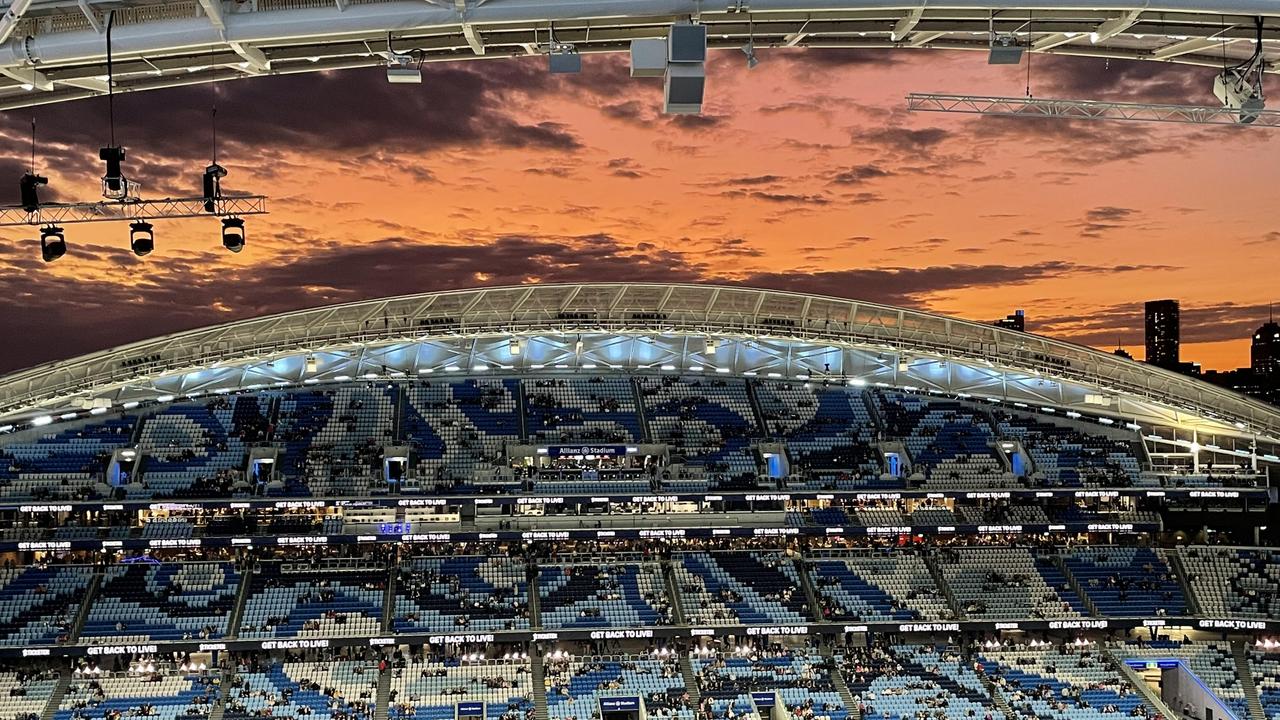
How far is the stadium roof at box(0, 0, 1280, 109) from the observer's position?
44.4ft

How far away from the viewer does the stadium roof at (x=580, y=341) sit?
5047cm

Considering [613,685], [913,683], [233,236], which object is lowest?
[233,236]

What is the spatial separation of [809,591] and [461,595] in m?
15.6

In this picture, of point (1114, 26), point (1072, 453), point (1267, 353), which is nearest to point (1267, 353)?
point (1267, 353)

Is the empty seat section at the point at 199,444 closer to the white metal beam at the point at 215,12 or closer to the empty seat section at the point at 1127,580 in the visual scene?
the empty seat section at the point at 1127,580

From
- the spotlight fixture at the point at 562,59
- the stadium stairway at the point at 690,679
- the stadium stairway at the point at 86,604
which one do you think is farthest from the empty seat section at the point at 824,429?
the spotlight fixture at the point at 562,59

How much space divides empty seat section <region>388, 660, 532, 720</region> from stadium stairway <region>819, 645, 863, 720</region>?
12.4 meters

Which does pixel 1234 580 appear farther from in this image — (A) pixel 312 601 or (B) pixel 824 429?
(A) pixel 312 601

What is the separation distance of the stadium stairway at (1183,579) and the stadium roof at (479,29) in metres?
43.2

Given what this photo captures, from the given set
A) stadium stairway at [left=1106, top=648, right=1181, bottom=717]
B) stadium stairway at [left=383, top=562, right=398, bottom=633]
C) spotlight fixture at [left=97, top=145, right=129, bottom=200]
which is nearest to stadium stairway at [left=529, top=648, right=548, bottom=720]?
stadium stairway at [left=383, top=562, right=398, bottom=633]

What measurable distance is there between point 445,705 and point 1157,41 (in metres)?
37.6

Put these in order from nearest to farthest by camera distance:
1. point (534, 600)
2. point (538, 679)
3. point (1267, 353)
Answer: point (538, 679), point (534, 600), point (1267, 353)

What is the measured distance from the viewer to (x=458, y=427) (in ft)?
190

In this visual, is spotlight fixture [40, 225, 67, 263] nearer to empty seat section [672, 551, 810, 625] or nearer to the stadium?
the stadium
